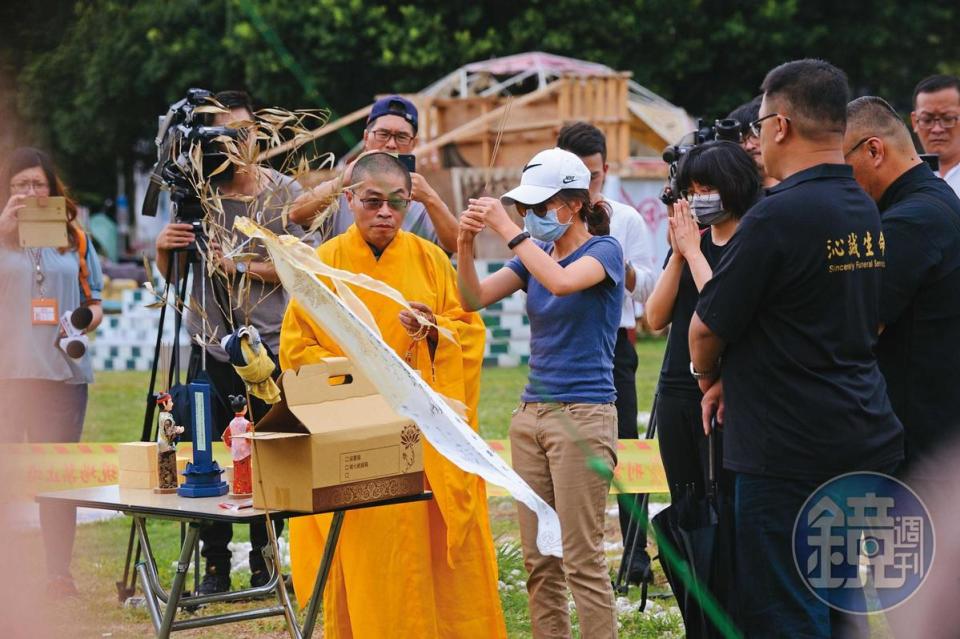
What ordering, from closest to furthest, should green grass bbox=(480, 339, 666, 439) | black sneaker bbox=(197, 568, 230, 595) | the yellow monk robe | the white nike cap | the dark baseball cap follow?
1. the white nike cap
2. the yellow monk robe
3. the dark baseball cap
4. black sneaker bbox=(197, 568, 230, 595)
5. green grass bbox=(480, 339, 666, 439)

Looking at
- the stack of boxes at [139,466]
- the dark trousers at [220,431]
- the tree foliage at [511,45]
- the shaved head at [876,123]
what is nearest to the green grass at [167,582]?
the dark trousers at [220,431]

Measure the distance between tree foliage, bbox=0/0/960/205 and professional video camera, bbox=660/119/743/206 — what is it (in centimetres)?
1401

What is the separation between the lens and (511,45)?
72.7 feet

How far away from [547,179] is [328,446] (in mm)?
1252

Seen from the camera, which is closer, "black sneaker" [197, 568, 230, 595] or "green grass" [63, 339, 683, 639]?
"green grass" [63, 339, 683, 639]

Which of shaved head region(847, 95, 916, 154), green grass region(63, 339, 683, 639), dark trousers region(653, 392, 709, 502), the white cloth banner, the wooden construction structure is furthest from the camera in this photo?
the wooden construction structure

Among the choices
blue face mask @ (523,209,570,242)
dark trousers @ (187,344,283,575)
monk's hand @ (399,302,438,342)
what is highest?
blue face mask @ (523,209,570,242)

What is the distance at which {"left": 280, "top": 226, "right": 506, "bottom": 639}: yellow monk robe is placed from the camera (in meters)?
4.24

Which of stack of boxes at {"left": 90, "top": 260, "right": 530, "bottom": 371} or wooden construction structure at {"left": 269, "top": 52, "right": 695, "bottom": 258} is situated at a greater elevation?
wooden construction structure at {"left": 269, "top": 52, "right": 695, "bottom": 258}

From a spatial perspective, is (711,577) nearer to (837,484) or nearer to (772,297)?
(837,484)

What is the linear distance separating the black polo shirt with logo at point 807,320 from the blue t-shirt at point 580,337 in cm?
94

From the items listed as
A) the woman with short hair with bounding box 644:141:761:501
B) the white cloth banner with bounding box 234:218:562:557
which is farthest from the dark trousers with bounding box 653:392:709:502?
the white cloth banner with bounding box 234:218:562:557

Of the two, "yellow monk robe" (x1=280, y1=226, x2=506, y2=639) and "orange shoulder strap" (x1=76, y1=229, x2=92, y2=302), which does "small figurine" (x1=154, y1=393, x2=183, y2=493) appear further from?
"orange shoulder strap" (x1=76, y1=229, x2=92, y2=302)

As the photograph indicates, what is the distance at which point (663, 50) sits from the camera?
908 inches
